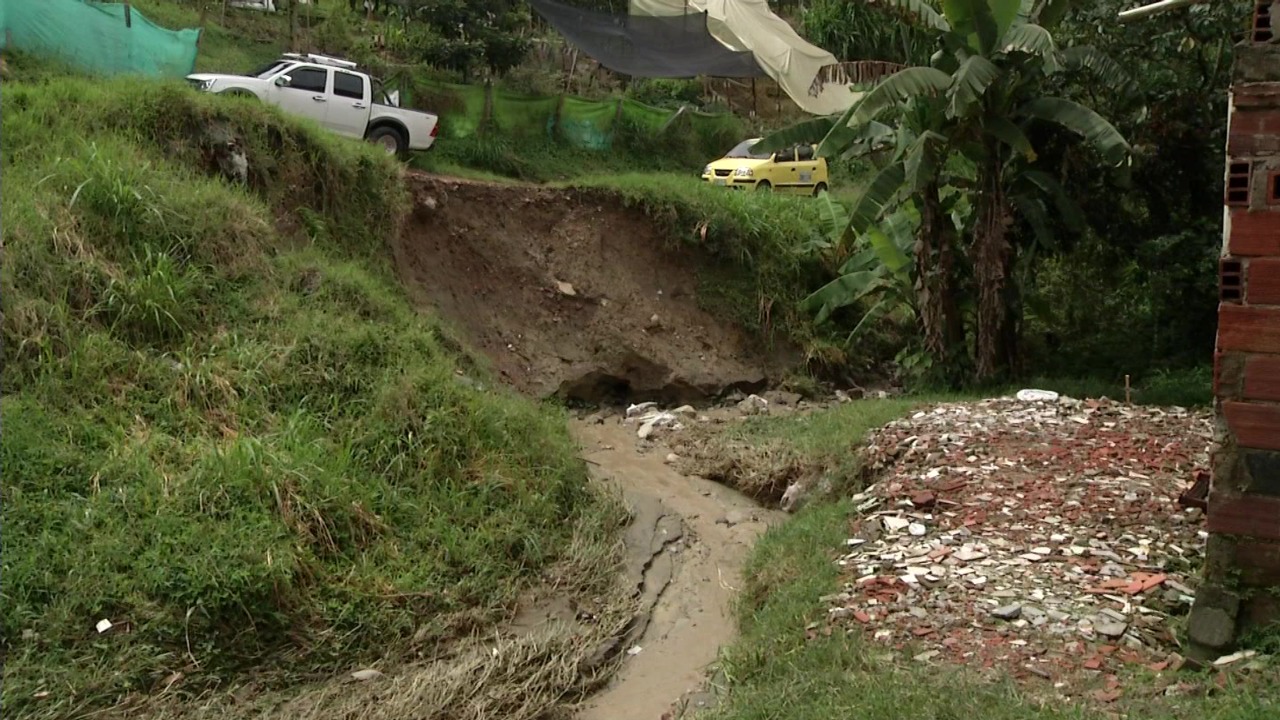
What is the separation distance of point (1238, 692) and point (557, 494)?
16.5ft

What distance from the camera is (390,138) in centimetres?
1561

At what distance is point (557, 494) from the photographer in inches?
321

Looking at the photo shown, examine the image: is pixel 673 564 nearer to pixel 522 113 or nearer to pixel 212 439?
pixel 212 439

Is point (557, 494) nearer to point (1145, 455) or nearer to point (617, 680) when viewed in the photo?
point (617, 680)

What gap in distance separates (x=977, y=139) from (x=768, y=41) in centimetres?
1243

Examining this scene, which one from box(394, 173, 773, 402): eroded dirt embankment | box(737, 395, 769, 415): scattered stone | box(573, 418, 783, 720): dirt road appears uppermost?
box(394, 173, 773, 402): eroded dirt embankment

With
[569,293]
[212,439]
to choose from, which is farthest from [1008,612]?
[569,293]

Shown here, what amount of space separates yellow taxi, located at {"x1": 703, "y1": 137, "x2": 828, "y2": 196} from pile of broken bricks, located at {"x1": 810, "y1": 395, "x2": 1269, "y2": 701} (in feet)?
38.1

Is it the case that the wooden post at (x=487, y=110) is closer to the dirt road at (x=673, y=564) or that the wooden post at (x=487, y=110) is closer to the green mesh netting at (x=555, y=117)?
the green mesh netting at (x=555, y=117)

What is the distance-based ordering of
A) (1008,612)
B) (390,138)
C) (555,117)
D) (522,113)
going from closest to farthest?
1. (1008,612)
2. (390,138)
3. (522,113)
4. (555,117)

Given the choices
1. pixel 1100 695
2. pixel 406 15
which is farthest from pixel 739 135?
pixel 1100 695

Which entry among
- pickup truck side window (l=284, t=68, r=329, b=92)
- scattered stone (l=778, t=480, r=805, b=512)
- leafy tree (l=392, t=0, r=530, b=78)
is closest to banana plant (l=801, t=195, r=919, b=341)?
scattered stone (l=778, t=480, r=805, b=512)

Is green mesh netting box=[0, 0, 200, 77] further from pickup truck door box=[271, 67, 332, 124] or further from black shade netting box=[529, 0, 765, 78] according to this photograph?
black shade netting box=[529, 0, 765, 78]

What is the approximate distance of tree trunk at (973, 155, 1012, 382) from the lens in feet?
35.3
